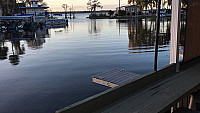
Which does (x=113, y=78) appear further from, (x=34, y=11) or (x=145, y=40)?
(x=34, y=11)

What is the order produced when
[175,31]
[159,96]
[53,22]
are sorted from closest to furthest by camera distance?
→ [159,96]
[175,31]
[53,22]

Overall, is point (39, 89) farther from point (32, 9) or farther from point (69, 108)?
point (32, 9)

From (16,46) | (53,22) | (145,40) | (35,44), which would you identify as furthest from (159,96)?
(53,22)

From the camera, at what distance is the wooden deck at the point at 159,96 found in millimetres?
2119

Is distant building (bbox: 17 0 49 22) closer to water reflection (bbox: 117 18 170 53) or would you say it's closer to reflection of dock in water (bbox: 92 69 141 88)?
water reflection (bbox: 117 18 170 53)

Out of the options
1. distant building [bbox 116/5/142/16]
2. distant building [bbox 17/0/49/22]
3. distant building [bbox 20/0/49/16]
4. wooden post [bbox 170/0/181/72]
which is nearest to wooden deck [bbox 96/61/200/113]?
wooden post [bbox 170/0/181/72]

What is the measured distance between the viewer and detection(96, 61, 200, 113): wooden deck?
212 centimetres

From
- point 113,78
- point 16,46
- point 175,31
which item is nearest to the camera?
point 175,31

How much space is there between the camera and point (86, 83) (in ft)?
24.6

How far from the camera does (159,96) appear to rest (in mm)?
2459

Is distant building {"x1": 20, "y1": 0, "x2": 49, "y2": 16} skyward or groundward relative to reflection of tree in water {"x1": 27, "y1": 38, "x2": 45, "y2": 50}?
skyward

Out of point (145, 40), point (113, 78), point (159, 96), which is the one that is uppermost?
point (145, 40)

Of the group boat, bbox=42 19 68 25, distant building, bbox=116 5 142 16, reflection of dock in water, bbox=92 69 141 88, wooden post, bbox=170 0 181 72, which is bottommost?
reflection of dock in water, bbox=92 69 141 88

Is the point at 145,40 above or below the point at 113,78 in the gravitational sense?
above
